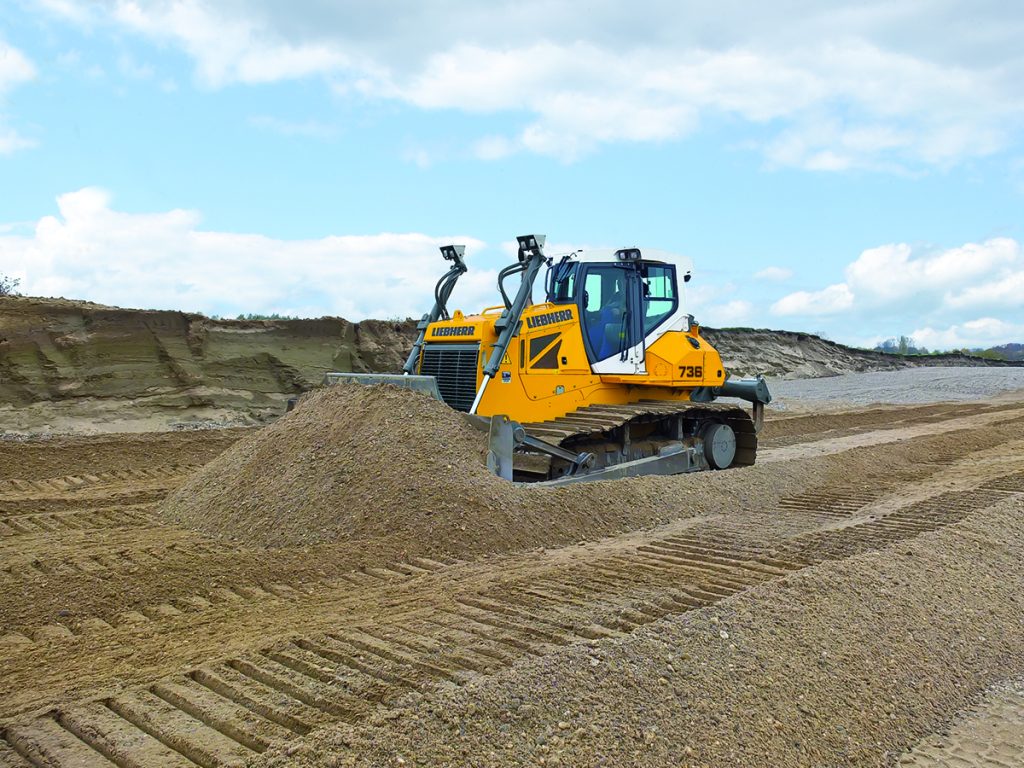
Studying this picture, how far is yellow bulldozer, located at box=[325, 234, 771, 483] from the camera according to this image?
933cm

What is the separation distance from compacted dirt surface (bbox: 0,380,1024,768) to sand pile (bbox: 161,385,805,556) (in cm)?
3

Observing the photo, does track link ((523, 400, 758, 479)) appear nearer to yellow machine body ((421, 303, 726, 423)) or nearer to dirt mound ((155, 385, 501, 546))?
yellow machine body ((421, 303, 726, 423))

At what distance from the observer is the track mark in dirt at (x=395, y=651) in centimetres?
369

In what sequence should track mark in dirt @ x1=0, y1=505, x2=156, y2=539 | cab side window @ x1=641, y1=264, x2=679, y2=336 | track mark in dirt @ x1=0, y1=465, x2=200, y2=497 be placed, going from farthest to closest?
cab side window @ x1=641, y1=264, x2=679, y2=336, track mark in dirt @ x1=0, y1=465, x2=200, y2=497, track mark in dirt @ x1=0, y1=505, x2=156, y2=539

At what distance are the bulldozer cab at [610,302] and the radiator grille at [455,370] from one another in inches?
53.1

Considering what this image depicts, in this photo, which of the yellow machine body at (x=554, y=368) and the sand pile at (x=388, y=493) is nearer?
the sand pile at (x=388, y=493)

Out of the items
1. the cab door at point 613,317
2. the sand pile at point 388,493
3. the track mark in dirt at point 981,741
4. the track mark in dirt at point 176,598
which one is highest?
the cab door at point 613,317

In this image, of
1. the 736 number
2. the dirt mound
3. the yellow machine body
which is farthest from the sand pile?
the 736 number

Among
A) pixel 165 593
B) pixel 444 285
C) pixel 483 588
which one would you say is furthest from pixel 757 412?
pixel 165 593

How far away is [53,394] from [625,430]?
11048 millimetres

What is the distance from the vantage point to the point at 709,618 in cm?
492

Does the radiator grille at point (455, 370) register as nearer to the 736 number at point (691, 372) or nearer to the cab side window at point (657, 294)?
the cab side window at point (657, 294)

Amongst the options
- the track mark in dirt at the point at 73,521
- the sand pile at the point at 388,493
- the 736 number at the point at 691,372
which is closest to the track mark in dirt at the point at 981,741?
the sand pile at the point at 388,493

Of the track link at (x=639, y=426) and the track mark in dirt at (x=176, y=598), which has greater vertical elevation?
the track link at (x=639, y=426)
